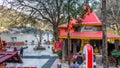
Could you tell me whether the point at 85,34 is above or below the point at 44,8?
below

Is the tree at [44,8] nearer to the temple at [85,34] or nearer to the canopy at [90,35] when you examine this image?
the temple at [85,34]

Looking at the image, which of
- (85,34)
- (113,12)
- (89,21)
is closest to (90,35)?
(85,34)

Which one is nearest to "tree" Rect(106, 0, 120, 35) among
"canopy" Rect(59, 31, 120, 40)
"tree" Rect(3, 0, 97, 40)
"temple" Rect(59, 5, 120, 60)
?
"tree" Rect(3, 0, 97, 40)

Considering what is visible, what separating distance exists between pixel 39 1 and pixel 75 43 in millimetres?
12937

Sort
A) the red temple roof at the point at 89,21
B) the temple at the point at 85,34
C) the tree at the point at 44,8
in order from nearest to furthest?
the temple at the point at 85,34
the red temple roof at the point at 89,21
the tree at the point at 44,8

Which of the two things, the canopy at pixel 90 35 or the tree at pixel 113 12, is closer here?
the canopy at pixel 90 35

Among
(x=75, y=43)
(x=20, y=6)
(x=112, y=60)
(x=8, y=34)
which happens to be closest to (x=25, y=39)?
(x=8, y=34)

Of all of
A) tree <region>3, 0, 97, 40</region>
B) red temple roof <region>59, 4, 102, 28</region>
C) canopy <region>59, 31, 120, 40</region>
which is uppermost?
tree <region>3, 0, 97, 40</region>

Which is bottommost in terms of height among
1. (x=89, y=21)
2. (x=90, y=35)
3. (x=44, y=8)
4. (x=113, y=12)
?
(x=90, y=35)

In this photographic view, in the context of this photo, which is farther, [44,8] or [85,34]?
[44,8]

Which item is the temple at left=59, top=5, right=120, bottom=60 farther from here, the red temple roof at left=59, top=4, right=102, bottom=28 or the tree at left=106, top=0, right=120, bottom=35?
the tree at left=106, top=0, right=120, bottom=35

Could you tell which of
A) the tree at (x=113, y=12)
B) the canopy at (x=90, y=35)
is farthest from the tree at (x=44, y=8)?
the canopy at (x=90, y=35)

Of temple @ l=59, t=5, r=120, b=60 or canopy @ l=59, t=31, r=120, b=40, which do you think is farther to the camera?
temple @ l=59, t=5, r=120, b=60

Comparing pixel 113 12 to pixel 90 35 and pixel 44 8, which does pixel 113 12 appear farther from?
pixel 90 35
